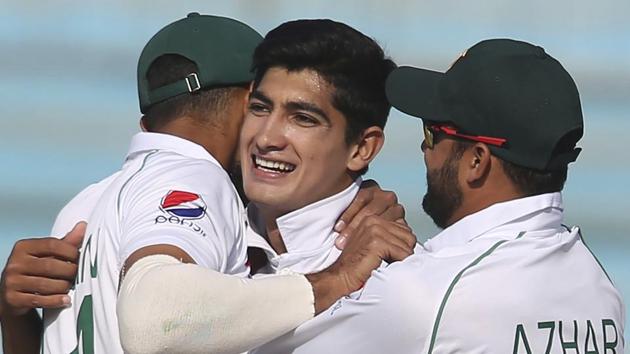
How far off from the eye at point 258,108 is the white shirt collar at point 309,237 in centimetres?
15

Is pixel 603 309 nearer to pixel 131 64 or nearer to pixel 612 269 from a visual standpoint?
pixel 612 269

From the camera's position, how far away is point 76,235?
7.16ft

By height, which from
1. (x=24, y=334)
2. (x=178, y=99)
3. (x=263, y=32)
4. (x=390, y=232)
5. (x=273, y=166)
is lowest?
(x=24, y=334)

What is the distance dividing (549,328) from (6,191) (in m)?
2.03

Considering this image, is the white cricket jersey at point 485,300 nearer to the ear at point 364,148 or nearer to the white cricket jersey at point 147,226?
the white cricket jersey at point 147,226

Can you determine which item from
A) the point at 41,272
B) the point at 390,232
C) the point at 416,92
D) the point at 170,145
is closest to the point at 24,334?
the point at 41,272

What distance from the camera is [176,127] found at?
7.20 feet

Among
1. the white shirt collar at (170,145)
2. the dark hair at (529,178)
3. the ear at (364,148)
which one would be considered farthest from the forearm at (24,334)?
the dark hair at (529,178)

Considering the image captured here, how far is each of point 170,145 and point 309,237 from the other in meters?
0.25

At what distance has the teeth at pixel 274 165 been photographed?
2.19m

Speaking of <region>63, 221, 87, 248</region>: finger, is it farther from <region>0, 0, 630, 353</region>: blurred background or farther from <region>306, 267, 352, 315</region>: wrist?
<region>0, 0, 630, 353</region>: blurred background

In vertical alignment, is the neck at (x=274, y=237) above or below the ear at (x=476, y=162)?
below

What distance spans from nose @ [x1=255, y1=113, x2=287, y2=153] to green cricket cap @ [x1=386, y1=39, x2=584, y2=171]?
0.21 m

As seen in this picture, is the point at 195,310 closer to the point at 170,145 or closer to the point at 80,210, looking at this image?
the point at 170,145
